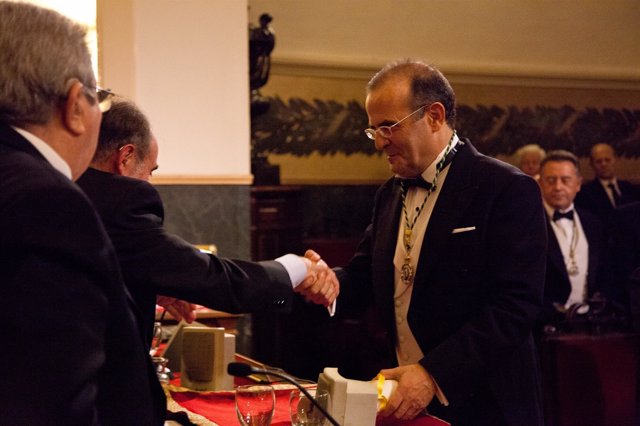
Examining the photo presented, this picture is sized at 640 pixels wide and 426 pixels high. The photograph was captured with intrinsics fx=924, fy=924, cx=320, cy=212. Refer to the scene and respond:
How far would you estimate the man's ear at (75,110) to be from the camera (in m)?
1.40

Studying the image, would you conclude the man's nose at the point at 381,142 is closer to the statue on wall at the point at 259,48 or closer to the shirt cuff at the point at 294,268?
the shirt cuff at the point at 294,268

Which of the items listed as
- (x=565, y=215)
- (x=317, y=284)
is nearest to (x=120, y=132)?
(x=317, y=284)

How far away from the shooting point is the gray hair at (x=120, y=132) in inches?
89.0

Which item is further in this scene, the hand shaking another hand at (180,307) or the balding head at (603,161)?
the balding head at (603,161)

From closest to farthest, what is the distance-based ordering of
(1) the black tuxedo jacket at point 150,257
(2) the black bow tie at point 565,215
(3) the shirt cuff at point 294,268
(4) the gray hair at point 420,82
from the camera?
(1) the black tuxedo jacket at point 150,257 → (3) the shirt cuff at point 294,268 → (4) the gray hair at point 420,82 → (2) the black bow tie at point 565,215

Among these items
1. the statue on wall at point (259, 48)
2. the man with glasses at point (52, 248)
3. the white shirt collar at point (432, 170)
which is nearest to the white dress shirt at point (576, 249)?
the statue on wall at point (259, 48)

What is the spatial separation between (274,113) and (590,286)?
5169mm

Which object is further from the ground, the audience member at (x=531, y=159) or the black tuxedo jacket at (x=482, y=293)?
the audience member at (x=531, y=159)

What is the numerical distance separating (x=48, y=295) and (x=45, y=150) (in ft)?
0.83

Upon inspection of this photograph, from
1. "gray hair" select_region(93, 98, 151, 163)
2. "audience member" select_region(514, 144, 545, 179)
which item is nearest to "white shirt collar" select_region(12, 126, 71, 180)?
"gray hair" select_region(93, 98, 151, 163)

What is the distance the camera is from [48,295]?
1.24 meters

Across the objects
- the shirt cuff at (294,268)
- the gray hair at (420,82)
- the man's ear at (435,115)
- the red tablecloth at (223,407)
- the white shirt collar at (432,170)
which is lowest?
the red tablecloth at (223,407)

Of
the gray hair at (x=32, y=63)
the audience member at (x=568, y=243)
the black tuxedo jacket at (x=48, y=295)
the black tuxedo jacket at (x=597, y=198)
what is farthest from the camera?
the black tuxedo jacket at (x=597, y=198)

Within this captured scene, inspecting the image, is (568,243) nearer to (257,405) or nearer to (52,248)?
(257,405)
